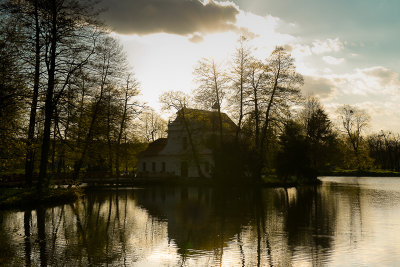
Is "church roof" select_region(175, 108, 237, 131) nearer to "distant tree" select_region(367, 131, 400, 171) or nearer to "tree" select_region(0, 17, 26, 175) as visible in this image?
"tree" select_region(0, 17, 26, 175)

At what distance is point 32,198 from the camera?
65.8 ft

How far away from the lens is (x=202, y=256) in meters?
9.05

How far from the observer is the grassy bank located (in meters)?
19.1

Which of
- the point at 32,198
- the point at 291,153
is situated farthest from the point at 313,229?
the point at 291,153

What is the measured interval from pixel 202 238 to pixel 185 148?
131 ft

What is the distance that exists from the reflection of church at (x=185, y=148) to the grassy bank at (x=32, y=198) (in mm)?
20885

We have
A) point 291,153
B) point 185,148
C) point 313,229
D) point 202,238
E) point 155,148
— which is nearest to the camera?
point 202,238

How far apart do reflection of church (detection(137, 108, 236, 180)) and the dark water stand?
24721 mm

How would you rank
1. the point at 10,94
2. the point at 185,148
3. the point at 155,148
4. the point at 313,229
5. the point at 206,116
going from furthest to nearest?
1. the point at 155,148
2. the point at 185,148
3. the point at 206,116
4. the point at 10,94
5. the point at 313,229

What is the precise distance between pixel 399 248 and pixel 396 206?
38.6 feet

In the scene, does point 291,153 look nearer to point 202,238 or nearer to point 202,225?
point 202,225

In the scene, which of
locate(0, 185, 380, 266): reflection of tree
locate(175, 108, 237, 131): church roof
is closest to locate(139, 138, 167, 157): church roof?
locate(175, 108, 237, 131): church roof

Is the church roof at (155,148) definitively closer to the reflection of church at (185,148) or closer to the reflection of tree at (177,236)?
the reflection of church at (185,148)

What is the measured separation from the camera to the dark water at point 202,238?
28.5 ft
